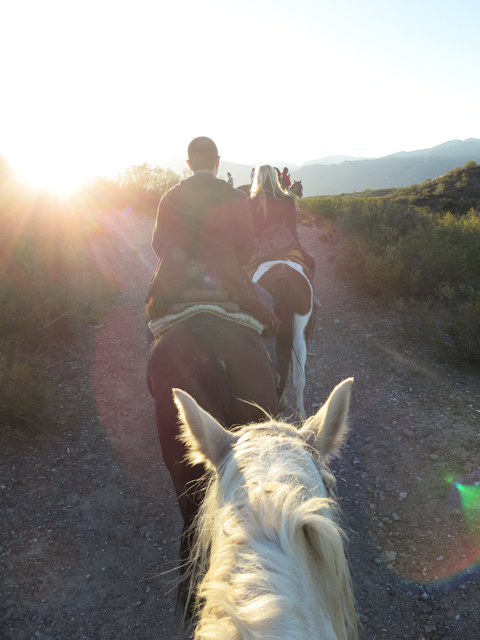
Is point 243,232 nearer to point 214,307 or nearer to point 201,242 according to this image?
point 201,242

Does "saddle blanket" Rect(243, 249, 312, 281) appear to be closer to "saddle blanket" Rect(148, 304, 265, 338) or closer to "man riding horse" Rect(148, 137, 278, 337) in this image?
"man riding horse" Rect(148, 137, 278, 337)

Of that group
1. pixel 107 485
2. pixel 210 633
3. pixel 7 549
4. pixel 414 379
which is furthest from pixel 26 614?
pixel 414 379

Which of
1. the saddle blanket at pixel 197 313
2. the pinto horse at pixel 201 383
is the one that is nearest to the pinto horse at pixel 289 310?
the saddle blanket at pixel 197 313

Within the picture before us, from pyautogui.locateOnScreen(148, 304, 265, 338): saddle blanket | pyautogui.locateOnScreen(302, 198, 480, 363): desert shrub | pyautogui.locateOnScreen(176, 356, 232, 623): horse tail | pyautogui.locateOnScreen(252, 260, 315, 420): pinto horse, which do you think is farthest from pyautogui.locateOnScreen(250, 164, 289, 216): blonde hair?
pyautogui.locateOnScreen(302, 198, 480, 363): desert shrub

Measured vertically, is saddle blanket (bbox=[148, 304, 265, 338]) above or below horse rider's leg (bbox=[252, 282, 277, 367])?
above

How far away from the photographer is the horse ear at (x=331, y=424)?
1307mm

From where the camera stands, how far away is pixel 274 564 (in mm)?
733

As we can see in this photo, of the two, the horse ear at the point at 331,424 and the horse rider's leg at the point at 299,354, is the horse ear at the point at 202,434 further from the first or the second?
the horse rider's leg at the point at 299,354

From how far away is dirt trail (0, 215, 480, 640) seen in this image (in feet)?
7.84

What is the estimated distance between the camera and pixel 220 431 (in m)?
1.27

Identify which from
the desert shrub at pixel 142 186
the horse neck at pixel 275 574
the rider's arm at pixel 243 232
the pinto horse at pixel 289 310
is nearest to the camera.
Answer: the horse neck at pixel 275 574

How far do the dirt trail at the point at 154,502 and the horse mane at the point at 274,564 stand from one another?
1057mm

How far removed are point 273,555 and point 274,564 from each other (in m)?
0.02

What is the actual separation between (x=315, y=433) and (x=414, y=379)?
12.4ft
